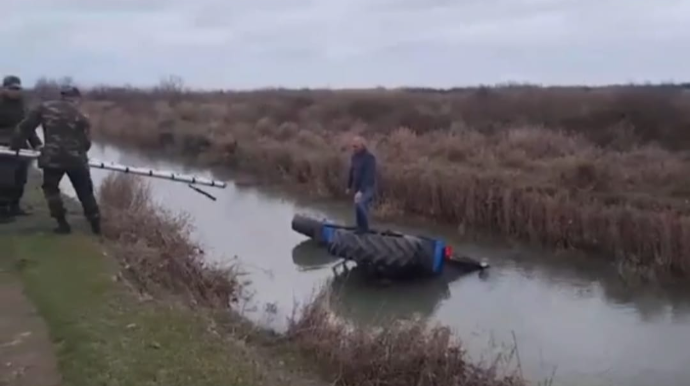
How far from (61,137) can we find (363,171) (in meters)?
5.14

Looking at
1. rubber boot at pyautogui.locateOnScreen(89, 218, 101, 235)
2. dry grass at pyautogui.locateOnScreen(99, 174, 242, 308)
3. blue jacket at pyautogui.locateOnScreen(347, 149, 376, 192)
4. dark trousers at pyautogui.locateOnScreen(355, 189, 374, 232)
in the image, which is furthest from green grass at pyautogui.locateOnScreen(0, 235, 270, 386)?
blue jacket at pyautogui.locateOnScreen(347, 149, 376, 192)

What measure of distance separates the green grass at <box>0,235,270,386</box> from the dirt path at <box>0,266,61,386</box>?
78mm

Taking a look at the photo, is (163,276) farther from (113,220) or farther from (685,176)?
(685,176)

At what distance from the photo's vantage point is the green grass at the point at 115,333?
19.6ft

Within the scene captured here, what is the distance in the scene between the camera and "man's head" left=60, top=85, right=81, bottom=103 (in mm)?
9883

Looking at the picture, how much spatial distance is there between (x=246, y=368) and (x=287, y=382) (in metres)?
0.49

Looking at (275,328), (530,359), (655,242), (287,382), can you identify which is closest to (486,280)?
(655,242)

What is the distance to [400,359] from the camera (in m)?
7.93

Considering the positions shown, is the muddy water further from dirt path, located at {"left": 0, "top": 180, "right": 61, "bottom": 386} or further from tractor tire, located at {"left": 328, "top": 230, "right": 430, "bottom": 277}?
dirt path, located at {"left": 0, "top": 180, "right": 61, "bottom": 386}

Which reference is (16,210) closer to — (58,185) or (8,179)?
(8,179)

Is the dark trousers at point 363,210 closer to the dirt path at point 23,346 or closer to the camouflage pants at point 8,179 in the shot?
the camouflage pants at point 8,179

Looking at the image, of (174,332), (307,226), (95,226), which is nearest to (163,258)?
(95,226)

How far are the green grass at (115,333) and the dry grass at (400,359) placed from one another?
3.98ft

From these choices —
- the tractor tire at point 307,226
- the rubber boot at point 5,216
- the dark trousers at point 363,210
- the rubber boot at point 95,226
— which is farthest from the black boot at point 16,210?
the tractor tire at point 307,226
